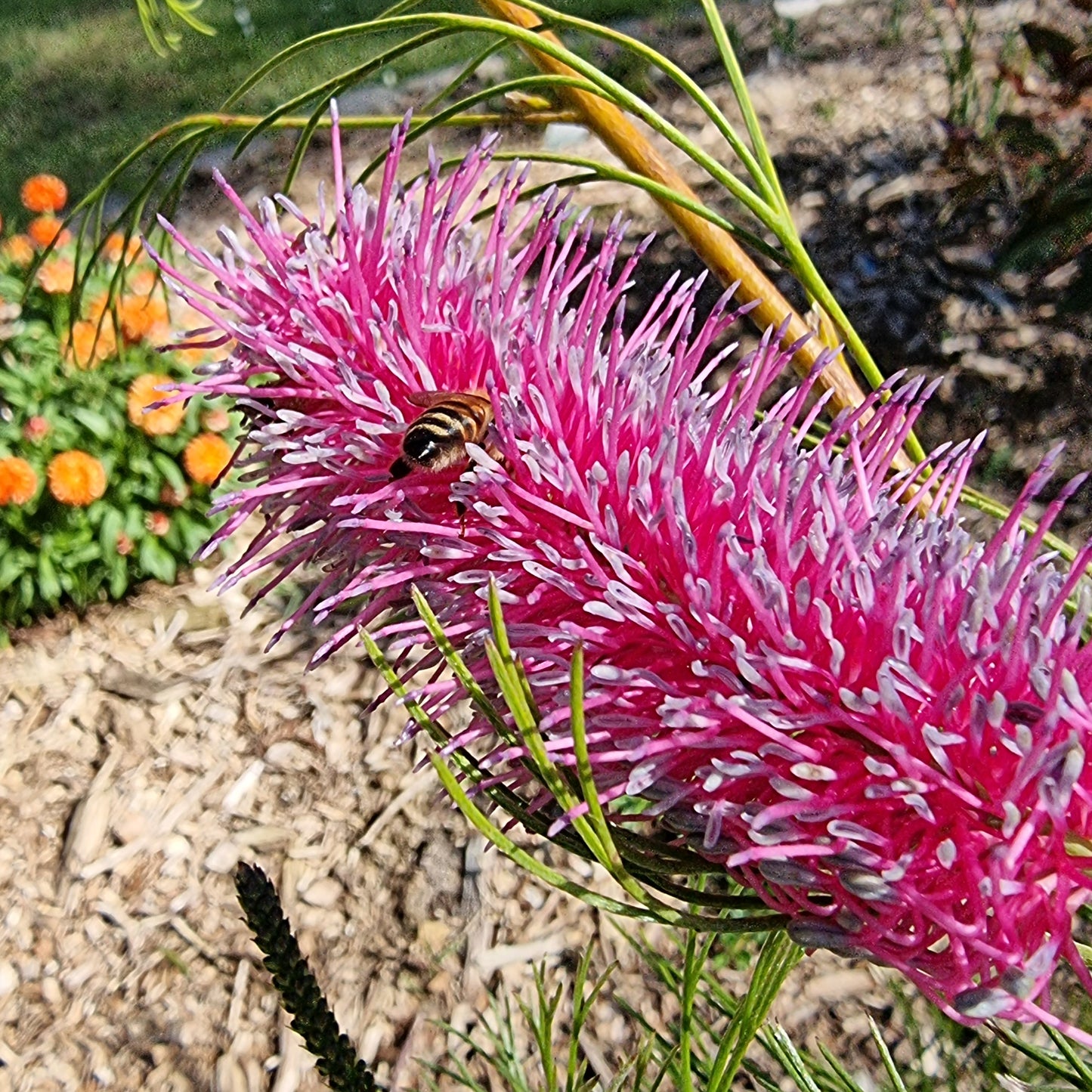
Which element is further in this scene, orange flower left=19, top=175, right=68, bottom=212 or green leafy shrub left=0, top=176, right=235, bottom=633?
orange flower left=19, top=175, right=68, bottom=212

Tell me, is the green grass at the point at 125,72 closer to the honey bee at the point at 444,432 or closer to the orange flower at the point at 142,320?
the orange flower at the point at 142,320

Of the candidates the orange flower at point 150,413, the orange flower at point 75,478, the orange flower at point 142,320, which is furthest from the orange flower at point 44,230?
the orange flower at point 75,478

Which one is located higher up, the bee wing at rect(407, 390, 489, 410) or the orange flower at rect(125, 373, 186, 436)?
the bee wing at rect(407, 390, 489, 410)

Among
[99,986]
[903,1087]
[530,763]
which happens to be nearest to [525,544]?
[530,763]

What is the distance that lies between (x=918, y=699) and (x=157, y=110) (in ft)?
13.6

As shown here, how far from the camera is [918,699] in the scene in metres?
0.38

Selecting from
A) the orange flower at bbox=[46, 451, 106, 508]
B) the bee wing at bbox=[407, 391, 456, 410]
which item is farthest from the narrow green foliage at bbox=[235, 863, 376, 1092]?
the orange flower at bbox=[46, 451, 106, 508]

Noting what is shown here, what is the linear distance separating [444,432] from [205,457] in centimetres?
159

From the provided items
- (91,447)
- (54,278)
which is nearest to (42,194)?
(54,278)

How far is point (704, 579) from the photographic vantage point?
16.3 inches

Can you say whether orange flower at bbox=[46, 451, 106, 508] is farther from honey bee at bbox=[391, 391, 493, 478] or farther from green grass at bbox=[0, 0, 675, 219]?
green grass at bbox=[0, 0, 675, 219]

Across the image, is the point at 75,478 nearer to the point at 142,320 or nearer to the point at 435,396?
the point at 142,320

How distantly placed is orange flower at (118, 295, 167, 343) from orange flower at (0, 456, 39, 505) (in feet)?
1.00

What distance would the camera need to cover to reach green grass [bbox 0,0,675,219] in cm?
368
